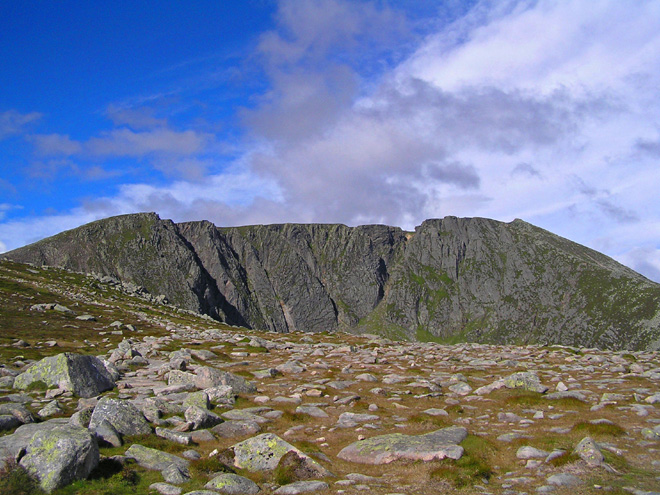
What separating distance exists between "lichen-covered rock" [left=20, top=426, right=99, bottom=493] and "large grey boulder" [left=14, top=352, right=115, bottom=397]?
11.0m

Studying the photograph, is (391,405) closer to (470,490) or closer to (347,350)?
(470,490)

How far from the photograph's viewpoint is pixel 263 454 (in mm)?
12961

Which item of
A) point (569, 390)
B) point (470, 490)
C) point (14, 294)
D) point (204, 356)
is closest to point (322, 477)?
point (470, 490)

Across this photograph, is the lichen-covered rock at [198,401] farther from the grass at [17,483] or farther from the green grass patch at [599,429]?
the green grass patch at [599,429]

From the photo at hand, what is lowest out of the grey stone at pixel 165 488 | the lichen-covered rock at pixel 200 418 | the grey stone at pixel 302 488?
the grey stone at pixel 302 488

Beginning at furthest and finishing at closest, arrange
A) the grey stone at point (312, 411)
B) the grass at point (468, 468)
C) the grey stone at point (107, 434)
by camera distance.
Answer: the grey stone at point (312, 411)
the grey stone at point (107, 434)
the grass at point (468, 468)

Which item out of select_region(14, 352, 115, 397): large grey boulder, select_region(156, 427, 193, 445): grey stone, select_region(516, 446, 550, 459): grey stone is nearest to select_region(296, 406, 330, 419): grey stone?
select_region(156, 427, 193, 445): grey stone

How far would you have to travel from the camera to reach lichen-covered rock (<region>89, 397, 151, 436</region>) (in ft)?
47.1

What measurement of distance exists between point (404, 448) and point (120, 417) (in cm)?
985

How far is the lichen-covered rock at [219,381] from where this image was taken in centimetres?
2281

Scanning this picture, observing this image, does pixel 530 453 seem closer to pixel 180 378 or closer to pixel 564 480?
pixel 564 480

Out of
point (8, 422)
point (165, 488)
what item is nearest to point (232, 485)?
point (165, 488)

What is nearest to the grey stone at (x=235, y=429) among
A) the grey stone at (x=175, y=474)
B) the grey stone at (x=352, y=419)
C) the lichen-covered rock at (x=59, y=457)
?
the grey stone at (x=352, y=419)

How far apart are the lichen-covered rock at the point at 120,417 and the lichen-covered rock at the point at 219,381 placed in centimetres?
773
